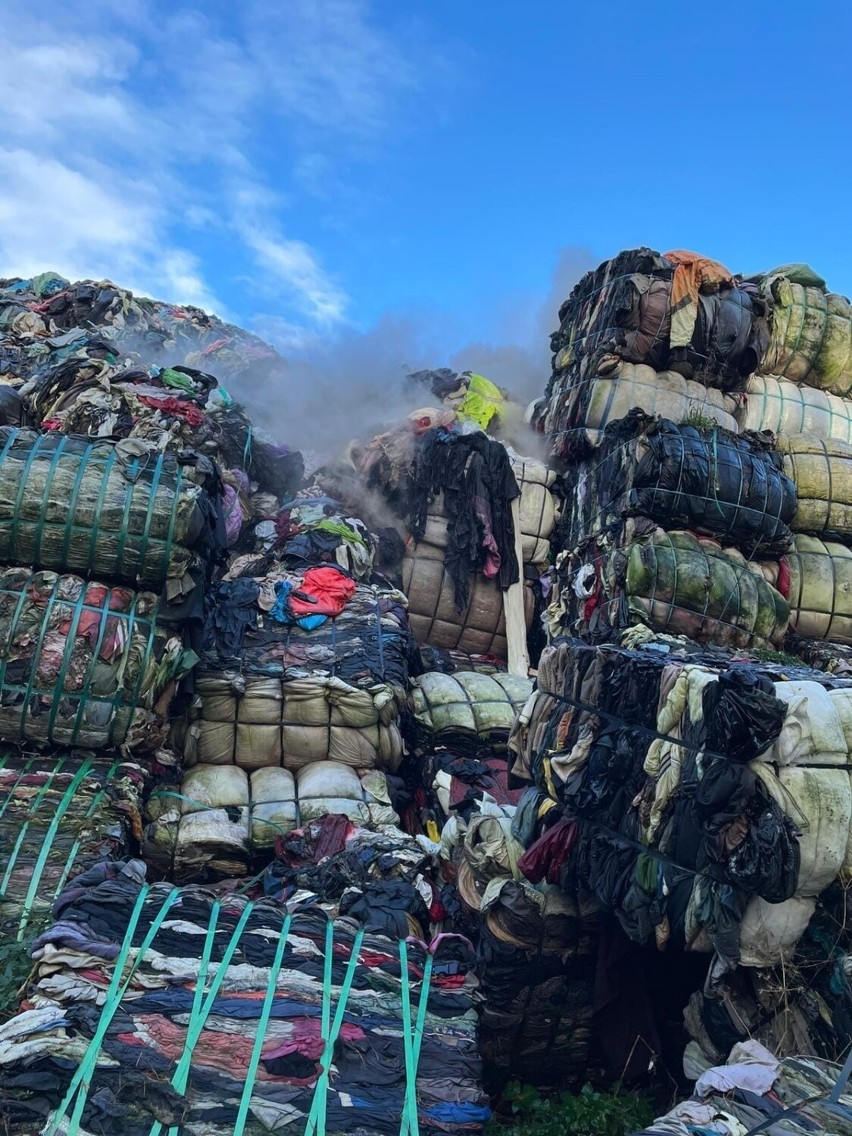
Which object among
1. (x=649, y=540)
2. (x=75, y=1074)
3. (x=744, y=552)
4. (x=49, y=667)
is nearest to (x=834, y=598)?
(x=744, y=552)

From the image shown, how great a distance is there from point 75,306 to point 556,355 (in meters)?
7.94

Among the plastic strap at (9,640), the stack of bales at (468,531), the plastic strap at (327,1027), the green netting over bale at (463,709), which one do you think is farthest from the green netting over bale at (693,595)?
the plastic strap at (9,640)

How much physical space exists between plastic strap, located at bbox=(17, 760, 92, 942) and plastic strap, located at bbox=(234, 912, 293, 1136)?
1234 mm

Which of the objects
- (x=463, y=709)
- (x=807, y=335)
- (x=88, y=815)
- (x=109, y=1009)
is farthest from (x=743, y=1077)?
(x=807, y=335)

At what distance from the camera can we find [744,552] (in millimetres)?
8125

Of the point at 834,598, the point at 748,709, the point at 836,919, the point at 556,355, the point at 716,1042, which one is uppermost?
the point at 556,355

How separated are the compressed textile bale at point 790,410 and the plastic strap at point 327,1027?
7368 mm

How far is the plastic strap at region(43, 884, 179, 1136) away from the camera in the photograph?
10.4ft

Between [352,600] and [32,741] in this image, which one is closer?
[32,741]

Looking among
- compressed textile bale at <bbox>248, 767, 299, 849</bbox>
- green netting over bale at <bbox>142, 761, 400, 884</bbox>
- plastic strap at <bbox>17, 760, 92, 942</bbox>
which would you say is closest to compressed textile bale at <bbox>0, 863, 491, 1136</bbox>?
plastic strap at <bbox>17, 760, 92, 942</bbox>

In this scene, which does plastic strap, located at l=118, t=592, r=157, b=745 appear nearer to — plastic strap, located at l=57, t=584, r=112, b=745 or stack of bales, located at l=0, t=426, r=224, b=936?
stack of bales, located at l=0, t=426, r=224, b=936

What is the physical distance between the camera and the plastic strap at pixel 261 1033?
3.33 m

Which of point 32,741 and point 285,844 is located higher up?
point 32,741

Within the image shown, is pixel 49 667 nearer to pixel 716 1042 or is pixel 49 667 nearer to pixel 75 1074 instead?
pixel 75 1074
